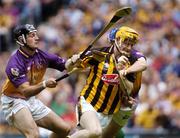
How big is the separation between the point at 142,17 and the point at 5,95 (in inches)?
254

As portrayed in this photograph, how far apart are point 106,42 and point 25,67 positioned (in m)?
5.46

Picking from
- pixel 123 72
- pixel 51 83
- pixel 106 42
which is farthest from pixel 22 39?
pixel 106 42

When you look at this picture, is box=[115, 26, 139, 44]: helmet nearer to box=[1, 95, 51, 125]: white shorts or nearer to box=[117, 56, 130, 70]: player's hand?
box=[117, 56, 130, 70]: player's hand

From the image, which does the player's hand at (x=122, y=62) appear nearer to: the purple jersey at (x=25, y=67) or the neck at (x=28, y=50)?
the purple jersey at (x=25, y=67)

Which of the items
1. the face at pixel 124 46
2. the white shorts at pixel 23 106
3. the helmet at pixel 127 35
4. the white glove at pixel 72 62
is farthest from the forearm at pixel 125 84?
the white shorts at pixel 23 106

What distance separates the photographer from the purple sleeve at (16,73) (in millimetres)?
12297

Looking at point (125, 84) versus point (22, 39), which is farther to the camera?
point (22, 39)

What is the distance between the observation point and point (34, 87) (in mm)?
12164

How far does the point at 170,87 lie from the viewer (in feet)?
55.2

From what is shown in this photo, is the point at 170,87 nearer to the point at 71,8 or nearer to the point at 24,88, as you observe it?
the point at 71,8

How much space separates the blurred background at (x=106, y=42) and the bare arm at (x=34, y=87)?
302 centimetres

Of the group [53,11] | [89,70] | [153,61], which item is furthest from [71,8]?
[89,70]

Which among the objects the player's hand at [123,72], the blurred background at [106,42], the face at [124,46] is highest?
the face at [124,46]

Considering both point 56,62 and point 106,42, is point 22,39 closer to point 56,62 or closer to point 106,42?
point 56,62
